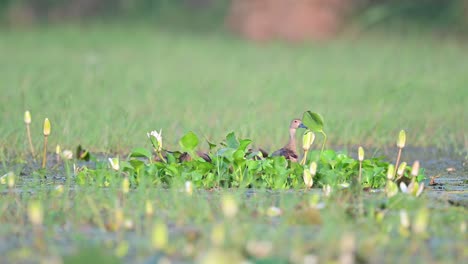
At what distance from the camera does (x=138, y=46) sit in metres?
12.8

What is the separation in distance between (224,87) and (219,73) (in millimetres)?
927

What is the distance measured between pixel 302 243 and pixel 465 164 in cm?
308

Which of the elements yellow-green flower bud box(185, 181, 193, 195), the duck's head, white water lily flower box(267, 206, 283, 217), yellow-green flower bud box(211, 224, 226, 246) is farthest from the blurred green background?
yellow-green flower bud box(211, 224, 226, 246)

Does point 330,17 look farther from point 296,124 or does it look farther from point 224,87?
point 296,124

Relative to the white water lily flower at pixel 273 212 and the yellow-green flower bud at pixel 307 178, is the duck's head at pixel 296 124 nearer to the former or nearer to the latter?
the yellow-green flower bud at pixel 307 178

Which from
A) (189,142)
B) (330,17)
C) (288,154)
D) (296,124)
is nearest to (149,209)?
(189,142)

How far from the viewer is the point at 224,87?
9430 mm

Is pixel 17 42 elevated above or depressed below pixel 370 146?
above

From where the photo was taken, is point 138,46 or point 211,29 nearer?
point 138,46

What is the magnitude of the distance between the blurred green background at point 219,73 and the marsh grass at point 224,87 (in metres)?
0.02

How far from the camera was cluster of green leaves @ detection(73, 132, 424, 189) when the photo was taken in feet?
16.2

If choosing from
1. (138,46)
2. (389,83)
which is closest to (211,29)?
(138,46)

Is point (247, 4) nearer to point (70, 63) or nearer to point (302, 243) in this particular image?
point (70, 63)

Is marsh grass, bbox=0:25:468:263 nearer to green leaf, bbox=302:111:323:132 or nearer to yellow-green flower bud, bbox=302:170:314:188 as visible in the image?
yellow-green flower bud, bbox=302:170:314:188
